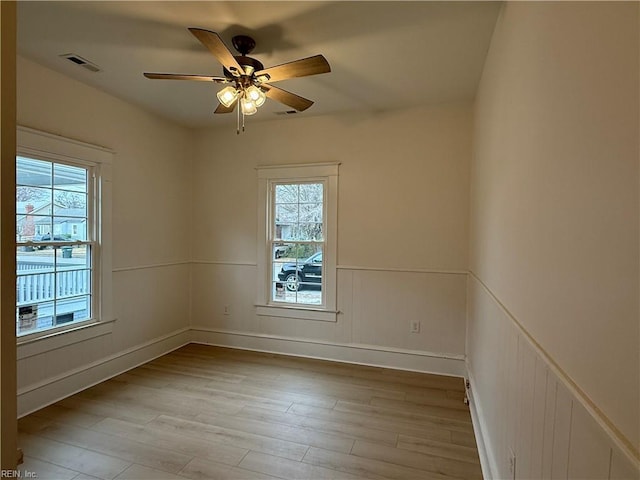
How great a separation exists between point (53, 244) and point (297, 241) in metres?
2.33

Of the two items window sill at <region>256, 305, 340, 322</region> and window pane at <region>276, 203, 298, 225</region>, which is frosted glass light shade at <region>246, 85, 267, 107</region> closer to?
window pane at <region>276, 203, 298, 225</region>

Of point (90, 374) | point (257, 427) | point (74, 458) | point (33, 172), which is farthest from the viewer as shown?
point (90, 374)

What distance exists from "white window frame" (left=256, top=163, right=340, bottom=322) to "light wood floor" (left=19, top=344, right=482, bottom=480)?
70 centimetres

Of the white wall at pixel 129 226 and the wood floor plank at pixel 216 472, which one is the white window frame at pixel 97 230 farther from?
the wood floor plank at pixel 216 472

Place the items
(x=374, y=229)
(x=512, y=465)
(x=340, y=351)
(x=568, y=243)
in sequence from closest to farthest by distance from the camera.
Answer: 1. (x=568, y=243)
2. (x=512, y=465)
3. (x=374, y=229)
4. (x=340, y=351)

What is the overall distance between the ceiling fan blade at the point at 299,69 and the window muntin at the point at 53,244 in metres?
2.06

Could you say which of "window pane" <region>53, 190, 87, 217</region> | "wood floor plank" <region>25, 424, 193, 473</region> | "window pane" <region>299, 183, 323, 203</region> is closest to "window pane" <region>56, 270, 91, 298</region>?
"window pane" <region>53, 190, 87, 217</region>

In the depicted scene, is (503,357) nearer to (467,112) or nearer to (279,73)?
(279,73)

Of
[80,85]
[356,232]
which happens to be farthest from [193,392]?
[80,85]

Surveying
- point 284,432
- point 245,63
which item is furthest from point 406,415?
point 245,63

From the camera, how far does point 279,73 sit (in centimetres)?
220

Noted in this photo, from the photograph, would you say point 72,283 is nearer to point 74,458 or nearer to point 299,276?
point 74,458

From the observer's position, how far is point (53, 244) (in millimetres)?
2879

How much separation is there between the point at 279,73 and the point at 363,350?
9.51 feet
